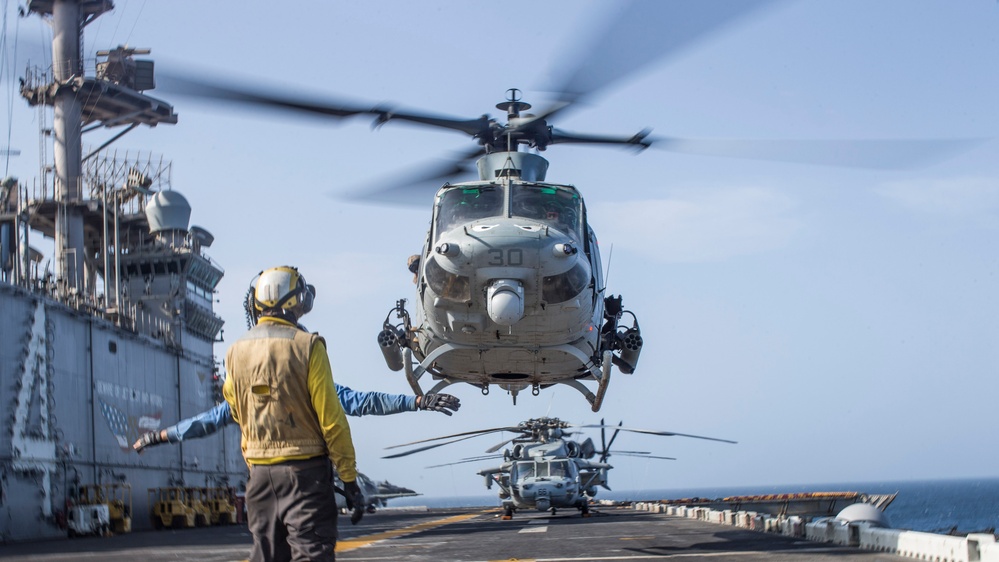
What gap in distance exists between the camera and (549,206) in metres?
14.2

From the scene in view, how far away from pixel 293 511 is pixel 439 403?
124 cm

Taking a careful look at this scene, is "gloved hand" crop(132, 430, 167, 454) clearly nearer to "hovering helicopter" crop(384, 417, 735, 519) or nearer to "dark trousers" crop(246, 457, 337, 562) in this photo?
"dark trousers" crop(246, 457, 337, 562)

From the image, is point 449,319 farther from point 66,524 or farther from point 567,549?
point 66,524

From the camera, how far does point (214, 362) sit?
51469mm

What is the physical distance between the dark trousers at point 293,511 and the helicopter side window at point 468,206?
8615mm

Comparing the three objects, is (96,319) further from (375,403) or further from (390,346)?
(375,403)

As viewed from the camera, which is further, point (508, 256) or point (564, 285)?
point (564, 285)

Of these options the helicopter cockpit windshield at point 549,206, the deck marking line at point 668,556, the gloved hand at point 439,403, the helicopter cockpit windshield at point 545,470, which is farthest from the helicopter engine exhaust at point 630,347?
the helicopter cockpit windshield at point 545,470

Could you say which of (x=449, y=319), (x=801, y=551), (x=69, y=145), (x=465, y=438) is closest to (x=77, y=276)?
(x=69, y=145)

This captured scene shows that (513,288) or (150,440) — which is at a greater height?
(513,288)

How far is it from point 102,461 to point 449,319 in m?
27.3

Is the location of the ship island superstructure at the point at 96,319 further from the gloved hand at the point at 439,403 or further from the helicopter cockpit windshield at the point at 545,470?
the gloved hand at the point at 439,403

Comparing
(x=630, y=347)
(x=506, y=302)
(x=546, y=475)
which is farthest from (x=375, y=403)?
(x=546, y=475)

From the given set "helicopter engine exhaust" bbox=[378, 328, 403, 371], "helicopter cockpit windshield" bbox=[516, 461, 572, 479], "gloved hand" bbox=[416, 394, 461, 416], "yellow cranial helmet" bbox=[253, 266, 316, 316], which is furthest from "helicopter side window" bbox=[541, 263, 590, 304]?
"helicopter cockpit windshield" bbox=[516, 461, 572, 479]
